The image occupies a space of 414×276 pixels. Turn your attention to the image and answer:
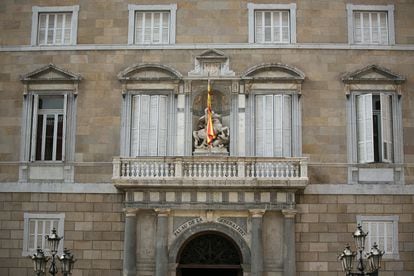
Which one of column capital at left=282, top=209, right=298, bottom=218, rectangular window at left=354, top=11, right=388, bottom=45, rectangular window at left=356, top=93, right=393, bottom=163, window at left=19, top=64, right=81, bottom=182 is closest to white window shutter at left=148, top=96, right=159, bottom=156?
window at left=19, top=64, right=81, bottom=182

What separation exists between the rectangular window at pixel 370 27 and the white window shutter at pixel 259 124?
12.8 feet

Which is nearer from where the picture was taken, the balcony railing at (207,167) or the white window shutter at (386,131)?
the balcony railing at (207,167)

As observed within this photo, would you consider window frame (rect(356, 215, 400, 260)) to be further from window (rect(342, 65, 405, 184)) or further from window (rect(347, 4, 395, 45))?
window (rect(347, 4, 395, 45))

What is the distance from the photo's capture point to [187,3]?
23.8 metres

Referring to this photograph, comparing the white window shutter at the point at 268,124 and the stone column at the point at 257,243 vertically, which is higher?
the white window shutter at the point at 268,124

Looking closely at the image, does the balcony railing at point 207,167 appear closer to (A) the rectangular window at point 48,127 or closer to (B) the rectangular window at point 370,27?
(A) the rectangular window at point 48,127

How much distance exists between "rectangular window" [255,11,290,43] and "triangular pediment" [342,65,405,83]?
2.49 metres

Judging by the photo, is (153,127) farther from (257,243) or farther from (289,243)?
(289,243)

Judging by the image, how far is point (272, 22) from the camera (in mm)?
23688

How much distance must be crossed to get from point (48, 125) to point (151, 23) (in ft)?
16.3

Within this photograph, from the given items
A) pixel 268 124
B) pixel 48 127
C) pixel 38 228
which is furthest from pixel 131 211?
pixel 268 124

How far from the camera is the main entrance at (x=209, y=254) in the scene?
72.4ft

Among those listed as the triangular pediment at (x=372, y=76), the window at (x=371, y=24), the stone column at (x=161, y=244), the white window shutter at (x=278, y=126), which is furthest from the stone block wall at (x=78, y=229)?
the window at (x=371, y=24)

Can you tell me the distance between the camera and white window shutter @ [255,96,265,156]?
22.7m
